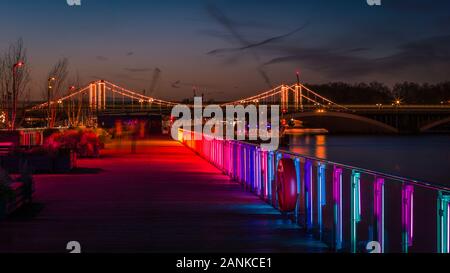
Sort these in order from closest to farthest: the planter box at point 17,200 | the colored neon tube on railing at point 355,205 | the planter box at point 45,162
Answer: the colored neon tube on railing at point 355,205 < the planter box at point 17,200 < the planter box at point 45,162

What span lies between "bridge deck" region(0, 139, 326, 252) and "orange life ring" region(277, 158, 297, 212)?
0.27 meters

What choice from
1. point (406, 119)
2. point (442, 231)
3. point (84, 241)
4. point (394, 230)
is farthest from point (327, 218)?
point (406, 119)

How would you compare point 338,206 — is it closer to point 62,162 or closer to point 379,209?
point 379,209

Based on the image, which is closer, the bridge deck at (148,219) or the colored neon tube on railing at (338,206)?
the colored neon tube on railing at (338,206)

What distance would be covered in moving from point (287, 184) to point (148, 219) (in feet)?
6.86

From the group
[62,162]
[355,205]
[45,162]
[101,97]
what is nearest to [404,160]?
[101,97]

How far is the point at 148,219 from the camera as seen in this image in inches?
439

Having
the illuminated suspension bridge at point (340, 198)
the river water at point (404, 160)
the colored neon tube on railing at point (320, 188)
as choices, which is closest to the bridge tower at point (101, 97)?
the river water at point (404, 160)

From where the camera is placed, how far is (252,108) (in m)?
94.4

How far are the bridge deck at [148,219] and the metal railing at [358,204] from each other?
31 centimetres

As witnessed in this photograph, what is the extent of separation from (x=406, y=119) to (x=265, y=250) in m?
93.0

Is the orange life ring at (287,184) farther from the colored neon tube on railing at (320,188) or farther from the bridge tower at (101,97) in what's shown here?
the bridge tower at (101,97)

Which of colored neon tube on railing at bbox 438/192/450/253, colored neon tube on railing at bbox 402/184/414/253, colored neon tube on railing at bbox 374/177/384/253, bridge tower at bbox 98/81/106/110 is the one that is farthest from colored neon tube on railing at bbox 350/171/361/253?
bridge tower at bbox 98/81/106/110

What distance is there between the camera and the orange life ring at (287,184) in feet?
35.0
